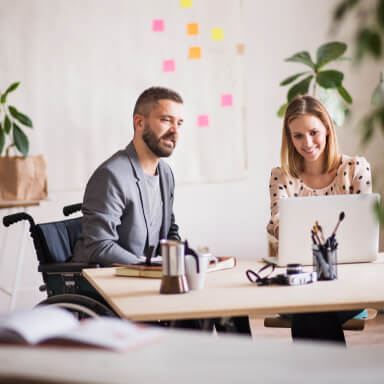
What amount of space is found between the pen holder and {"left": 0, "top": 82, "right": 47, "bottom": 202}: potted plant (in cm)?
259

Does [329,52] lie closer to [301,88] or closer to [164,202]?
[301,88]

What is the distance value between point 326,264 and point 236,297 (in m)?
0.39

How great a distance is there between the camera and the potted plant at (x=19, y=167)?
163 inches

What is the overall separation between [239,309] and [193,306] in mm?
117

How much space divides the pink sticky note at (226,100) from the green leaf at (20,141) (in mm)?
1423

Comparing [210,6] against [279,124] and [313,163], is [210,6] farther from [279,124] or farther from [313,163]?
[313,163]

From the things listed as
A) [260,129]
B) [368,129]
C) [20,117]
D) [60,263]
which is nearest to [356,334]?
[260,129]

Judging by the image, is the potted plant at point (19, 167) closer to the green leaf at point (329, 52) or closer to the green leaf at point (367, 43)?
the green leaf at point (329, 52)

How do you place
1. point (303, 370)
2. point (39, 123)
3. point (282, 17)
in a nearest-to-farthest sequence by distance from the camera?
point (303, 370) → point (39, 123) → point (282, 17)

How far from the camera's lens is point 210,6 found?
471 centimetres

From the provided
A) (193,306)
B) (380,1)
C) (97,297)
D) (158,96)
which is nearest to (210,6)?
(158,96)

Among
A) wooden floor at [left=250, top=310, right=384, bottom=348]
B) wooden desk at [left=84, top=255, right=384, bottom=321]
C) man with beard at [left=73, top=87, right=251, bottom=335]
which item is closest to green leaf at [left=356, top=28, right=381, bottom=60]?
wooden desk at [left=84, top=255, right=384, bottom=321]

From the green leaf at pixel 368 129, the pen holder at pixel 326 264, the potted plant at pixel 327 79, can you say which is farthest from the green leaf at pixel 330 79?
the green leaf at pixel 368 129

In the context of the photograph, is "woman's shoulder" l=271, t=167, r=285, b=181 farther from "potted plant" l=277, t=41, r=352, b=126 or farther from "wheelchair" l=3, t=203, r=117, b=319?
"potted plant" l=277, t=41, r=352, b=126
